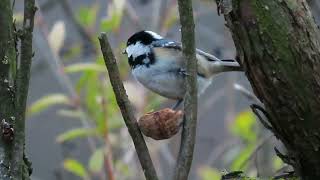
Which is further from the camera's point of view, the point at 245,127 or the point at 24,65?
the point at 245,127

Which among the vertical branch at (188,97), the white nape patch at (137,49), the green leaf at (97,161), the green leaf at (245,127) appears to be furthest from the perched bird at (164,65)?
the vertical branch at (188,97)

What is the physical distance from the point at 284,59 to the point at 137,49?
117cm

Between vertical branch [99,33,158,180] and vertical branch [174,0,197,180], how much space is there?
0.05 meters

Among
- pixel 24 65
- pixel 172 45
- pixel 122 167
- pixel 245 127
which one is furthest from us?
pixel 245 127

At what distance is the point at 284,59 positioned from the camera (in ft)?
4.27

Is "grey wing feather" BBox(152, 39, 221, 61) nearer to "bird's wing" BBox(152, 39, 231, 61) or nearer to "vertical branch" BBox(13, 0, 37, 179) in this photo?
"bird's wing" BBox(152, 39, 231, 61)

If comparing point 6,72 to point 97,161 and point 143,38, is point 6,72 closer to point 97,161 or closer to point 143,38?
point 143,38

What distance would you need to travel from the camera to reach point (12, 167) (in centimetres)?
128

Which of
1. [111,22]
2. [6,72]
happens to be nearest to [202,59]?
[111,22]

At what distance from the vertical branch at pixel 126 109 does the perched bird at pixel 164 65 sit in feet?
3.08

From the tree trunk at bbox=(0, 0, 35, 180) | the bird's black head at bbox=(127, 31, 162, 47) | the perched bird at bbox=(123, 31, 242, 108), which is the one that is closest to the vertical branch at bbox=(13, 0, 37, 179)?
the tree trunk at bbox=(0, 0, 35, 180)

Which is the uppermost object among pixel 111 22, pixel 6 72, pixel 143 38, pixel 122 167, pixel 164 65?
pixel 111 22

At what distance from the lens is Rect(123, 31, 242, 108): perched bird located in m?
2.35

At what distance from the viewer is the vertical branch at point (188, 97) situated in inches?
51.9
